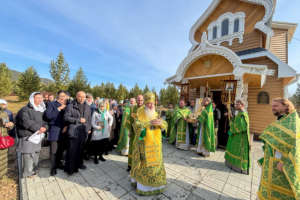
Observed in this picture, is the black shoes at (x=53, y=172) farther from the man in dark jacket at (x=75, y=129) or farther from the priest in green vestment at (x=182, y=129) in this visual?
the priest in green vestment at (x=182, y=129)

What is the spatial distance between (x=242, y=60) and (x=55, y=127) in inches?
386

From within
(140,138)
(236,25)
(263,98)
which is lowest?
(140,138)

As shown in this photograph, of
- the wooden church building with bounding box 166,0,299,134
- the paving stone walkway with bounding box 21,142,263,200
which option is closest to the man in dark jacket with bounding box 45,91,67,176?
the paving stone walkway with bounding box 21,142,263,200

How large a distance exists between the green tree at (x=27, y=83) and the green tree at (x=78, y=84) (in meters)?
5.44

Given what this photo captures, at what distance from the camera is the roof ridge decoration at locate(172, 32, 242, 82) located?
5294mm

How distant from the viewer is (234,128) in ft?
11.6

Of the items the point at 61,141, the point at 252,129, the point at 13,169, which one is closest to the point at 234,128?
the point at 61,141

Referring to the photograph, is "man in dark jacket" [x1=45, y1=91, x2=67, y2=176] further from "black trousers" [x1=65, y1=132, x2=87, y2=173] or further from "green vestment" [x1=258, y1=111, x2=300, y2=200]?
"green vestment" [x1=258, y1=111, x2=300, y2=200]

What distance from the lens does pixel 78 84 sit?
26.4m

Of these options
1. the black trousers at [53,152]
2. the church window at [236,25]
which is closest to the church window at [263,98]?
the church window at [236,25]

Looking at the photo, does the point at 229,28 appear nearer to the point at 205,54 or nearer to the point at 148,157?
the point at 205,54

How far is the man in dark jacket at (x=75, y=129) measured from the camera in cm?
291

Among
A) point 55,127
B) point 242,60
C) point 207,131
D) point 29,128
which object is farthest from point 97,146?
point 242,60

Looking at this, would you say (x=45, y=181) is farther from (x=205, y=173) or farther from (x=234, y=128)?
(x=234, y=128)
